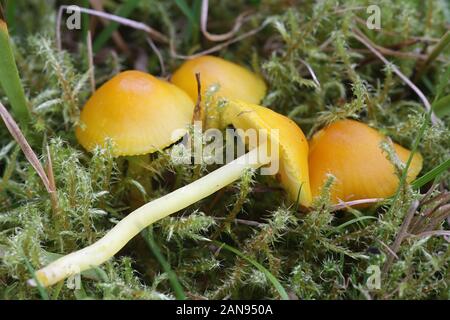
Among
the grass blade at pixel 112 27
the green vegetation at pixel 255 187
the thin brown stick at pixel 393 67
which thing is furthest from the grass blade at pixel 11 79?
the thin brown stick at pixel 393 67

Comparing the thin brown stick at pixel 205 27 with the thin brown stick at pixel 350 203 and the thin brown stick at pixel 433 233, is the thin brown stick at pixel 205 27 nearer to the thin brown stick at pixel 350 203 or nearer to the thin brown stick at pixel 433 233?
the thin brown stick at pixel 350 203

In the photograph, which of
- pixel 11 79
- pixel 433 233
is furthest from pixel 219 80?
pixel 433 233

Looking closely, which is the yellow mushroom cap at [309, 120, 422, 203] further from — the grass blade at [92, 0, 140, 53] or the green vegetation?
the grass blade at [92, 0, 140, 53]
